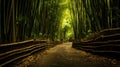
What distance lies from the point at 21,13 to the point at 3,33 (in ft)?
6.29

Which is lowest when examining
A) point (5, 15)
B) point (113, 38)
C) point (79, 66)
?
point (79, 66)

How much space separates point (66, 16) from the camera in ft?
119

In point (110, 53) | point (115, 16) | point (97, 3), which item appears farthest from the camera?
point (97, 3)

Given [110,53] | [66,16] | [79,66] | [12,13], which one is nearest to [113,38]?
[110,53]

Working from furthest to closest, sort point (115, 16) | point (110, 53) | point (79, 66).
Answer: point (115, 16)
point (110, 53)
point (79, 66)

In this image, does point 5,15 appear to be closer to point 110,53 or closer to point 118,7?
point 110,53

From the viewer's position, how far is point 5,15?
597 centimetres

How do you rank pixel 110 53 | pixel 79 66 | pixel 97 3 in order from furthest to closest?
pixel 97 3 → pixel 110 53 → pixel 79 66

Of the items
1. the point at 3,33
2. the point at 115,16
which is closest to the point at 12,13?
the point at 3,33

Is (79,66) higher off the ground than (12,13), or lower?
lower

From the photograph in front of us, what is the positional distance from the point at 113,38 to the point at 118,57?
0.92m

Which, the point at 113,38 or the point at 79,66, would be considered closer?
the point at 79,66

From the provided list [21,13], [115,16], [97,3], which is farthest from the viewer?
[97,3]

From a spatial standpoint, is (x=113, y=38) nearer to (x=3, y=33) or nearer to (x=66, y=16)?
(x=3, y=33)
